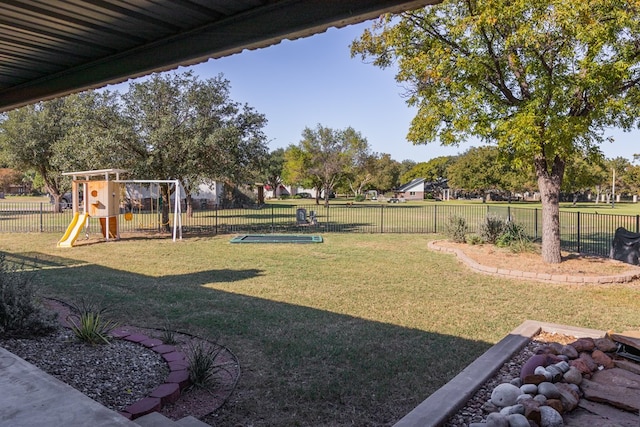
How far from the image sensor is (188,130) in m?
16.0

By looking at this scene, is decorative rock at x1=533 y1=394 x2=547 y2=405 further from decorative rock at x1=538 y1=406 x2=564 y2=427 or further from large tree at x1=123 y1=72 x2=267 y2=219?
large tree at x1=123 y1=72 x2=267 y2=219

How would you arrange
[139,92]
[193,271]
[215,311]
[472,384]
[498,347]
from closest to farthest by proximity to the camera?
[472,384], [498,347], [215,311], [193,271], [139,92]

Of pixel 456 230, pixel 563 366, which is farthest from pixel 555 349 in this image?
pixel 456 230

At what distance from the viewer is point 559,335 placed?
4.79 metres

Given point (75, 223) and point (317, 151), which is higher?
point (317, 151)

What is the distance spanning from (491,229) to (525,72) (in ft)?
16.4

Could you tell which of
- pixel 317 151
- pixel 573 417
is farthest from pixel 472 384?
pixel 317 151

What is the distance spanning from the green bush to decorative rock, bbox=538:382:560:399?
14.5ft

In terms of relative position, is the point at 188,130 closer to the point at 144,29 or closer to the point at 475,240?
the point at 475,240

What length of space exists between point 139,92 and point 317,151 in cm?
2956

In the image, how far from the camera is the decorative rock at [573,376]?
3.36 metres

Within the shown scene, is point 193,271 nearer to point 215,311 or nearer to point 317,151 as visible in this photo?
point 215,311

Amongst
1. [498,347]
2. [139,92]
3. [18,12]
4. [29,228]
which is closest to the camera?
[18,12]

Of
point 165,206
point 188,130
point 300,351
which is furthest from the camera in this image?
point 165,206
